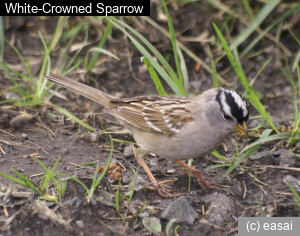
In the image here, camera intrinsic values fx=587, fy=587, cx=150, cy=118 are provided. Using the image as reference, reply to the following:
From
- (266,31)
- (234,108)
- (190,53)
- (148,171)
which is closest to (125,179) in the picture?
(148,171)

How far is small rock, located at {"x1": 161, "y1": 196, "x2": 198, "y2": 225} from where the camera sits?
4.41m

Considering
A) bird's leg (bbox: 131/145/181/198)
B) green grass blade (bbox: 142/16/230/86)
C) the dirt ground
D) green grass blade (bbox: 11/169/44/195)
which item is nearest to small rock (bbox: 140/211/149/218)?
the dirt ground

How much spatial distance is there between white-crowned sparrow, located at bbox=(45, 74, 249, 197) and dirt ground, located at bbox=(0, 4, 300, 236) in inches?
10.4

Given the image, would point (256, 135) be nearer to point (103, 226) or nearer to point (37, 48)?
point (103, 226)

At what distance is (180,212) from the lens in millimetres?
4457

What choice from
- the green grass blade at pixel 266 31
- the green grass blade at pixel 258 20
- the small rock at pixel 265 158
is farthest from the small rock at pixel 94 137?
the green grass blade at pixel 266 31

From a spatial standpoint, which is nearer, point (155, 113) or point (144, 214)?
point (144, 214)

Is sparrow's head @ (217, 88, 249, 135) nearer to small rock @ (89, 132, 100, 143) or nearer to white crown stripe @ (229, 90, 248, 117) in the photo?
white crown stripe @ (229, 90, 248, 117)

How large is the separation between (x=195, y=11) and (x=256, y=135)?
218cm

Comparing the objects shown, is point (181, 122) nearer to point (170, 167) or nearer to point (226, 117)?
point (226, 117)

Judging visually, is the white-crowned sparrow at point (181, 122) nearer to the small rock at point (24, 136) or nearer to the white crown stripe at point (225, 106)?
the white crown stripe at point (225, 106)

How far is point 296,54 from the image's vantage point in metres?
6.89

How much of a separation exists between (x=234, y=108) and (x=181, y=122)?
50cm

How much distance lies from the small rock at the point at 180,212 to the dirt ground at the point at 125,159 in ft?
0.05
